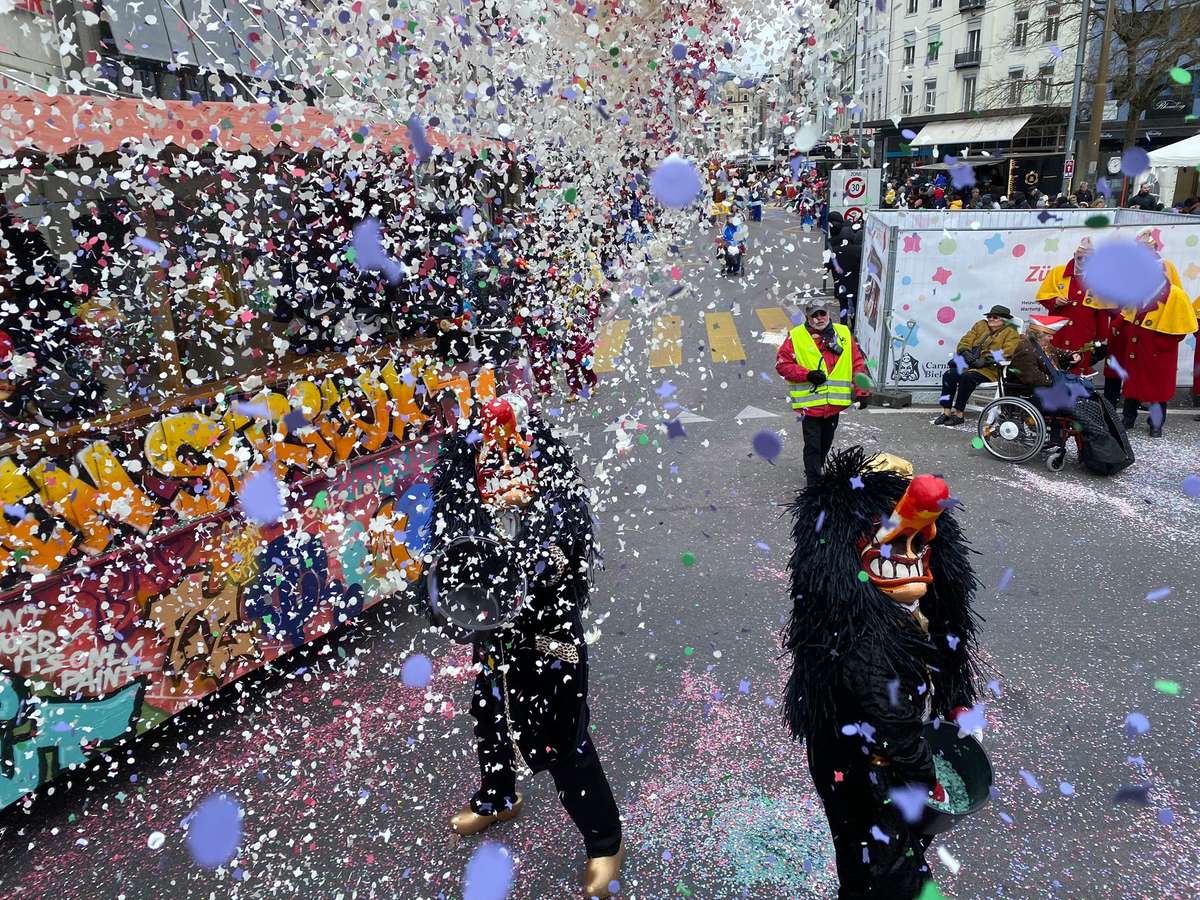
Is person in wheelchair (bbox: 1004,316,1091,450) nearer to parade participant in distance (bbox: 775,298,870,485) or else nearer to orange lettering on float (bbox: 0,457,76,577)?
parade participant in distance (bbox: 775,298,870,485)

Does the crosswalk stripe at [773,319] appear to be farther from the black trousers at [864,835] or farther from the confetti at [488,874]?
the black trousers at [864,835]

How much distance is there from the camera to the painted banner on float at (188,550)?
3.09 metres

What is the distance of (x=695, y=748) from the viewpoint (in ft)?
11.5

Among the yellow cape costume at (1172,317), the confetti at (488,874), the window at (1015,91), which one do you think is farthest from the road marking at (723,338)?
the window at (1015,91)

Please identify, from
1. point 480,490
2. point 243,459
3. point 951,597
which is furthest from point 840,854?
point 243,459

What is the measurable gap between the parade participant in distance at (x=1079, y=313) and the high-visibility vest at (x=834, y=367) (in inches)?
103

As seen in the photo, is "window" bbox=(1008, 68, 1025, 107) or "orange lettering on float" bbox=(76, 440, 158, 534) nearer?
"orange lettering on float" bbox=(76, 440, 158, 534)

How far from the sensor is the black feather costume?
8.59ft

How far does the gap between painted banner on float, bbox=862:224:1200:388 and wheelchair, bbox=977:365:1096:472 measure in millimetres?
1639

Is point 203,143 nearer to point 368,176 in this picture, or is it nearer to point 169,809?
point 368,176

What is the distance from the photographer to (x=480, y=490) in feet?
8.79

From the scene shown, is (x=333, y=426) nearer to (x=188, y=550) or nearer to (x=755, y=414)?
(x=188, y=550)

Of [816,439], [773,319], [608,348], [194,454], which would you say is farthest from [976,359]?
[194,454]

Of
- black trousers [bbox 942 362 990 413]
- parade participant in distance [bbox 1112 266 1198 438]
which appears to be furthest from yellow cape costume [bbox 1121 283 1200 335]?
black trousers [bbox 942 362 990 413]
